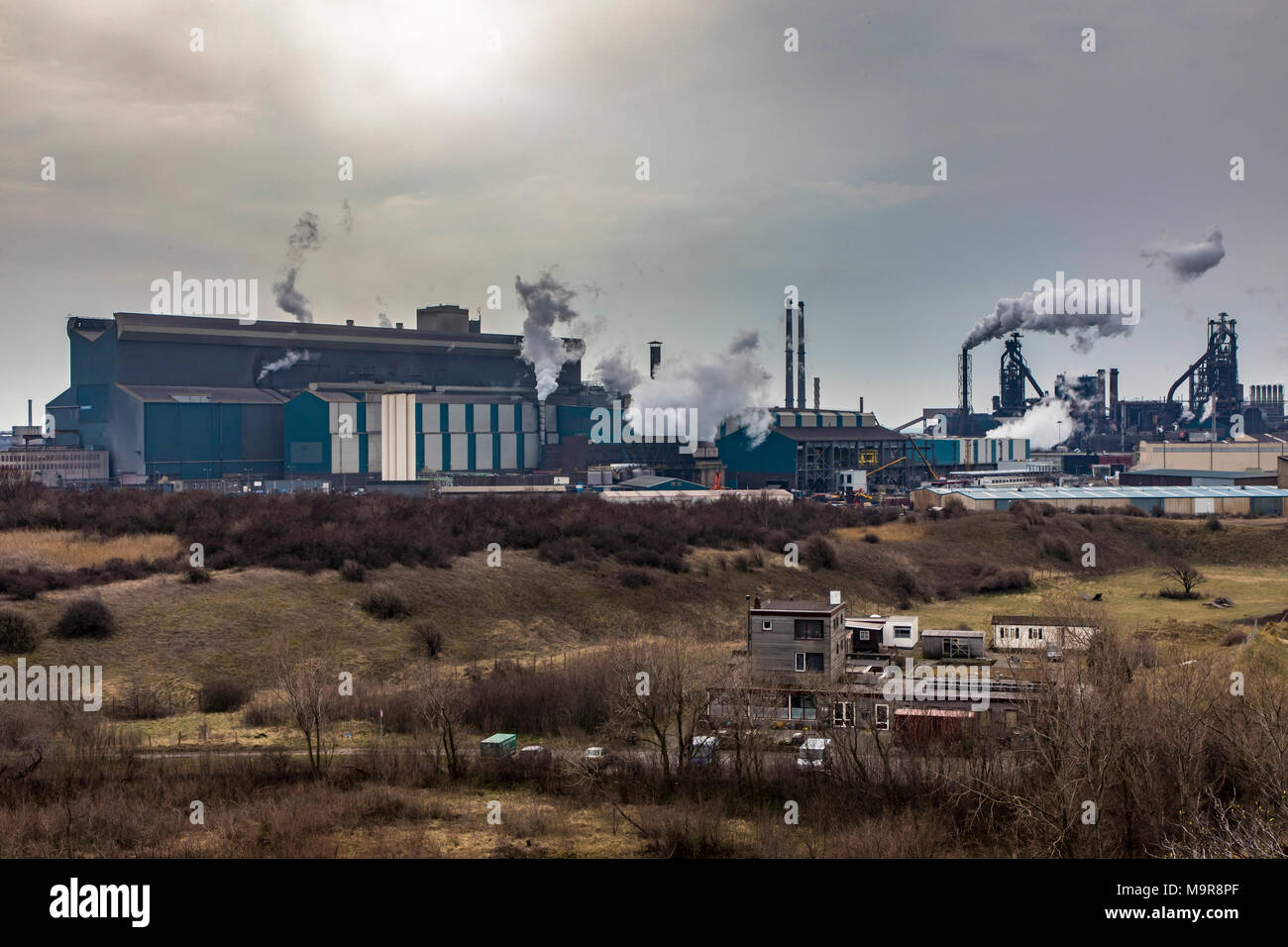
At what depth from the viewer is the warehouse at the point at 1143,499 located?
55.7 m

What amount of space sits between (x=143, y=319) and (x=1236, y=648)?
66.9 meters

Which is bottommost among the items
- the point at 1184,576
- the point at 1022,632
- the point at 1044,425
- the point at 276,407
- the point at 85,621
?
the point at 1022,632

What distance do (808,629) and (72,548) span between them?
67.9ft

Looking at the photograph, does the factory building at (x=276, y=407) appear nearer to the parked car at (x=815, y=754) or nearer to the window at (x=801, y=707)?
the window at (x=801, y=707)

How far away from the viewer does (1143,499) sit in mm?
58125

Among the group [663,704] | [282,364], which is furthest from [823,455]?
[663,704]

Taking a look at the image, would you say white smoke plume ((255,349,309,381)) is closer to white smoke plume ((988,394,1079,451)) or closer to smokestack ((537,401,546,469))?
smokestack ((537,401,546,469))

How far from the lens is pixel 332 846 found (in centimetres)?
1427

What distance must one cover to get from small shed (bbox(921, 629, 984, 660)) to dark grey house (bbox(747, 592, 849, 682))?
366cm

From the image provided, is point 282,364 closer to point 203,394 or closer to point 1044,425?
point 203,394

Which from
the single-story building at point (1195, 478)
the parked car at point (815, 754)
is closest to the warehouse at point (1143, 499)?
the single-story building at point (1195, 478)

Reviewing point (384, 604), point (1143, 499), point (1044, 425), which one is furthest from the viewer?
point (1044, 425)

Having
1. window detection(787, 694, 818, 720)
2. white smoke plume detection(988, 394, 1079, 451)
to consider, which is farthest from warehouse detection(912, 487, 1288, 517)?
window detection(787, 694, 818, 720)

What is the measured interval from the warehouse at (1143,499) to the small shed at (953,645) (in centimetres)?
3158
